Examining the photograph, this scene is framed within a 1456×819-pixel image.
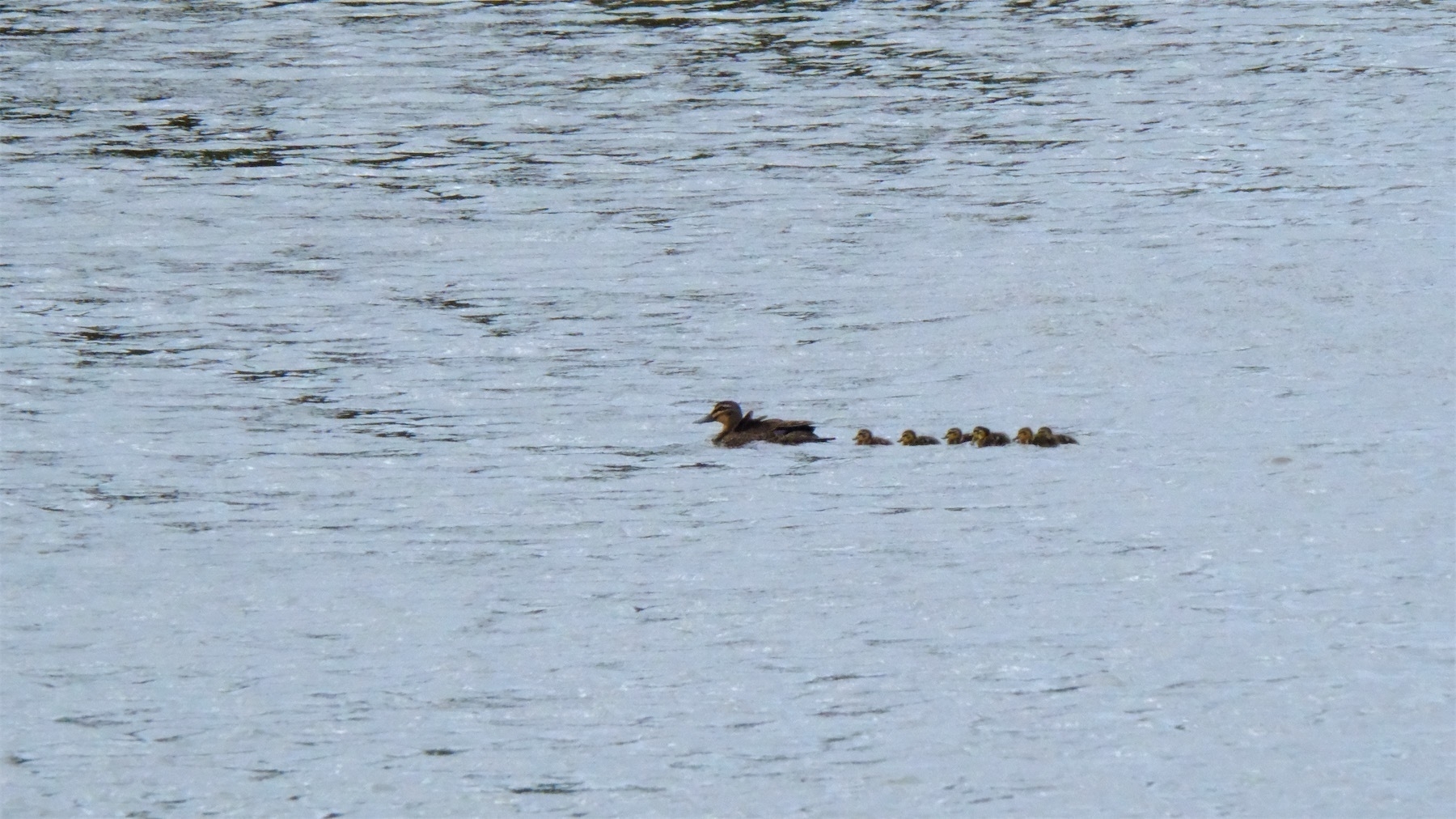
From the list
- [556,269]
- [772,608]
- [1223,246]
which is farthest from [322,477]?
[1223,246]

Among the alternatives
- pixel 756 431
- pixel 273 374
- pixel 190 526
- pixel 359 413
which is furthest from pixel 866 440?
pixel 273 374

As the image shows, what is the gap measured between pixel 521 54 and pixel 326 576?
9573mm

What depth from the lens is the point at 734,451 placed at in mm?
7980

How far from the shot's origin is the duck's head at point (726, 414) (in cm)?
820

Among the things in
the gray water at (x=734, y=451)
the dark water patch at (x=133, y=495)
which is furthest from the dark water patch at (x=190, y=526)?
the dark water patch at (x=133, y=495)

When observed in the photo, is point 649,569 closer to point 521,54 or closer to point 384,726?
point 384,726

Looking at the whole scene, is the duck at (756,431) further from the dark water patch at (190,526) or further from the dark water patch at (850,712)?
the dark water patch at (850,712)

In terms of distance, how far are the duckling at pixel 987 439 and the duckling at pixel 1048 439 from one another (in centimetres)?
11

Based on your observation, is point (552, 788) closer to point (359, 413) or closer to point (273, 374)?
point (359, 413)

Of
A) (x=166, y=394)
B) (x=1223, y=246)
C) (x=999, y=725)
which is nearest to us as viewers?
(x=999, y=725)

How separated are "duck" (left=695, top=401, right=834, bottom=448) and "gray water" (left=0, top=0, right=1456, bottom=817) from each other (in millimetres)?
116

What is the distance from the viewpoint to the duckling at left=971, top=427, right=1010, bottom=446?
7.96 meters

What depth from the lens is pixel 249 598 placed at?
676 cm

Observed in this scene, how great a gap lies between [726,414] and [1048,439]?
4.00ft
